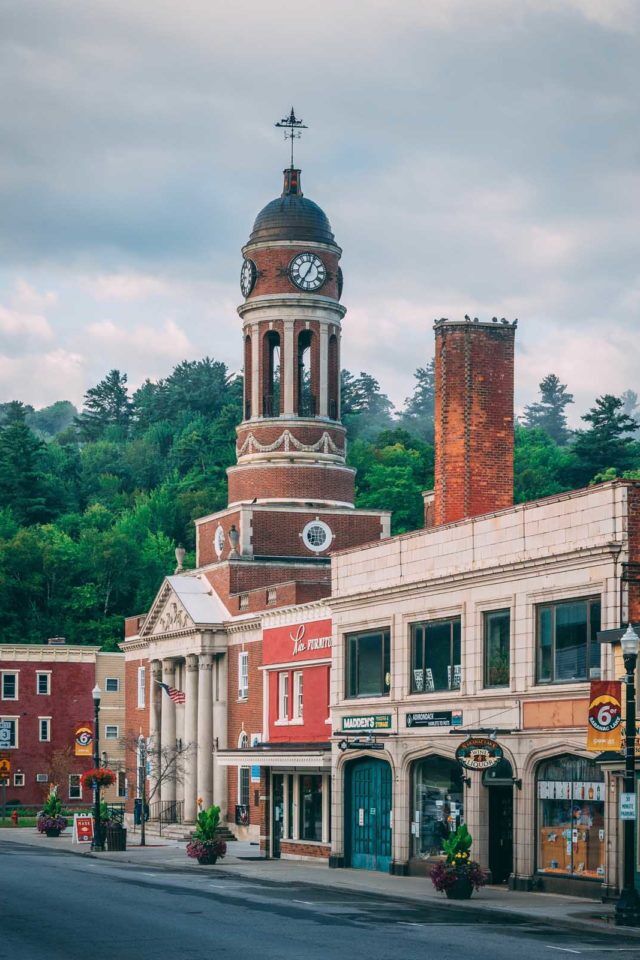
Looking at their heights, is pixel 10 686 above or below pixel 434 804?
below

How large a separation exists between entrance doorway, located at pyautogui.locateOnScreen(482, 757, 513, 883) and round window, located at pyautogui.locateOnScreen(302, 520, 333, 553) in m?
31.5

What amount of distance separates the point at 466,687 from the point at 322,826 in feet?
37.9

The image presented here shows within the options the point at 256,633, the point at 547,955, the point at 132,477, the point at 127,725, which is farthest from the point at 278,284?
the point at 132,477

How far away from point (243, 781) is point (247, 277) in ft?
75.2

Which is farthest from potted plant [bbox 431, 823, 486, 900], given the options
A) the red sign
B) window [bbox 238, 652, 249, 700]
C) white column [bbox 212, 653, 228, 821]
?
white column [bbox 212, 653, 228, 821]

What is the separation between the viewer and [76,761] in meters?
99.9

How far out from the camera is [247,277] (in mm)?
74750

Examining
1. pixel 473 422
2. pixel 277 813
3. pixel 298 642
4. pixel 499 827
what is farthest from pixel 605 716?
pixel 298 642

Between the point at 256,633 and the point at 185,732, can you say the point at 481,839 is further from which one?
the point at 185,732

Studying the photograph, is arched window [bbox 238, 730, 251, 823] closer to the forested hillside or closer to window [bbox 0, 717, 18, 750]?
window [bbox 0, 717, 18, 750]

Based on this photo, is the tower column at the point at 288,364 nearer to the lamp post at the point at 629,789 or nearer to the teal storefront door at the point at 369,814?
the teal storefront door at the point at 369,814

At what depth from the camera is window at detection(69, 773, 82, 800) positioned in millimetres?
99700

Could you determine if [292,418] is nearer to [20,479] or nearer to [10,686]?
[10,686]

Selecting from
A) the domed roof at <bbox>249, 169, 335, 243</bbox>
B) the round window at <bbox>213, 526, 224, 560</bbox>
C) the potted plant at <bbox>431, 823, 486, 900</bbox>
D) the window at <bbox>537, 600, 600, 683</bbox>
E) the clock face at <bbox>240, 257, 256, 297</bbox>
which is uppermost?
the domed roof at <bbox>249, 169, 335, 243</bbox>
